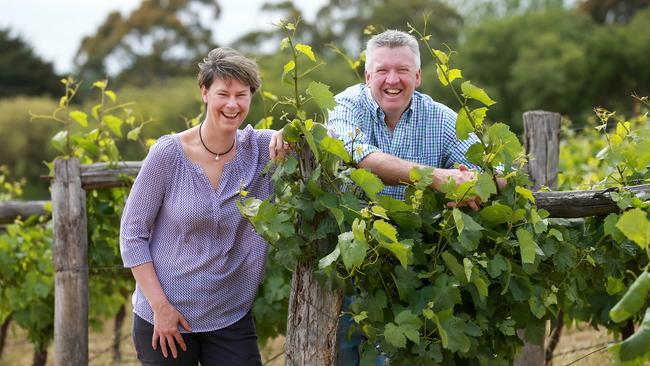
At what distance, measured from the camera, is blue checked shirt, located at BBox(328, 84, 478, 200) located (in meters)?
3.48

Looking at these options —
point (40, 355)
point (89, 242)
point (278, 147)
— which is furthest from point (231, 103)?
point (40, 355)

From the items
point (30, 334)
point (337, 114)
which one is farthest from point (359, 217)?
point (30, 334)

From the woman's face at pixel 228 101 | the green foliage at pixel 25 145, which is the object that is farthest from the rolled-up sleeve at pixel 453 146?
the green foliage at pixel 25 145

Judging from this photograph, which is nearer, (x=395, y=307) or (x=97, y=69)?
(x=395, y=307)

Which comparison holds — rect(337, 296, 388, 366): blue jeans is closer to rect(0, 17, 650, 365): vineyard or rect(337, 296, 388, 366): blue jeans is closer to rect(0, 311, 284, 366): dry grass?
rect(0, 17, 650, 365): vineyard

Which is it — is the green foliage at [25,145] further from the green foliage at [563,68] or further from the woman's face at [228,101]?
the woman's face at [228,101]

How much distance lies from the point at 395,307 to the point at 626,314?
81 centimetres

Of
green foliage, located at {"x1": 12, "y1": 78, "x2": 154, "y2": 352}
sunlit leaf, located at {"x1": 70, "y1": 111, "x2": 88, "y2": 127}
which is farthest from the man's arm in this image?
sunlit leaf, located at {"x1": 70, "y1": 111, "x2": 88, "y2": 127}

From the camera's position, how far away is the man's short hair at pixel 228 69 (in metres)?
3.15

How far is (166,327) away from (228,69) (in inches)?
34.7

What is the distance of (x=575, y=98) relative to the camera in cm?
2858

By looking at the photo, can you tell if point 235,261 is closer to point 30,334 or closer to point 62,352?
point 62,352

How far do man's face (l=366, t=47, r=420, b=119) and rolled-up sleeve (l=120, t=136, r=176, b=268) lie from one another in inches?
31.0

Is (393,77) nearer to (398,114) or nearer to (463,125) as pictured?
(398,114)
